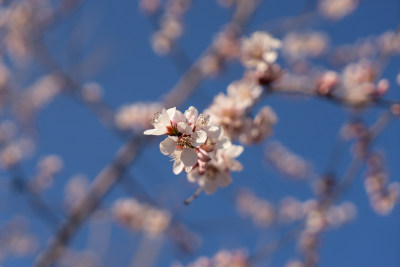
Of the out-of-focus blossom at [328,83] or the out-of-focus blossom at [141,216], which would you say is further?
the out-of-focus blossom at [141,216]

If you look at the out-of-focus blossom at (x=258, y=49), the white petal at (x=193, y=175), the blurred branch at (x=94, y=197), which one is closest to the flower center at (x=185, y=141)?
the white petal at (x=193, y=175)

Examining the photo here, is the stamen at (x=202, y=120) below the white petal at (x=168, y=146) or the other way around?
the other way around

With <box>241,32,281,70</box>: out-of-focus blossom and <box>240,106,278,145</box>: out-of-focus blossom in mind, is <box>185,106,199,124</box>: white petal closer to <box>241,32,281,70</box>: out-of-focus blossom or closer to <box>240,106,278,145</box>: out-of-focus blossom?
<box>240,106,278,145</box>: out-of-focus blossom

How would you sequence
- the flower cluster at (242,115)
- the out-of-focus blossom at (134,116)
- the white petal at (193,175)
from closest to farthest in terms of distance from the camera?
the white petal at (193,175) → the flower cluster at (242,115) → the out-of-focus blossom at (134,116)

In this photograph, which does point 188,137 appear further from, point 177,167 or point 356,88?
point 356,88

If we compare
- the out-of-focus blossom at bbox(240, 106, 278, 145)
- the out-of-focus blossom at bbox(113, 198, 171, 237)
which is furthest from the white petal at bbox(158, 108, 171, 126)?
the out-of-focus blossom at bbox(113, 198, 171, 237)

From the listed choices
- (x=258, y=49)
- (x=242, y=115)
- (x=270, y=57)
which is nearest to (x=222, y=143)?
(x=242, y=115)

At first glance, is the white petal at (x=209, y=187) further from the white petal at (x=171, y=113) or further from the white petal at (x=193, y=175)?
the white petal at (x=171, y=113)
